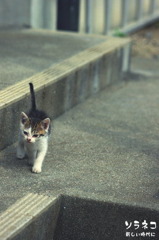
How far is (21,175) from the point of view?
6020mm

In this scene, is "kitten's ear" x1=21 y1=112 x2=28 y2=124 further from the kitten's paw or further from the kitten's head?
the kitten's paw

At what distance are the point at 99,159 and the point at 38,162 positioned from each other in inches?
26.7

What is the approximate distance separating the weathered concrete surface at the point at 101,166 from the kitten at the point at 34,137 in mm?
91

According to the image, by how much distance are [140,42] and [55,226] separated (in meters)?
7.91

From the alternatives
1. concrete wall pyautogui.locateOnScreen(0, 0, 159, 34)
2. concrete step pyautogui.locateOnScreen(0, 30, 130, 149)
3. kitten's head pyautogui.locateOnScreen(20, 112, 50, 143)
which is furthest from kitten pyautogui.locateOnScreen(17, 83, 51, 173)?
concrete wall pyautogui.locateOnScreen(0, 0, 159, 34)

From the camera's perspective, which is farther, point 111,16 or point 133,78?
point 111,16

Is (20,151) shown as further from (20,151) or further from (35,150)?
(35,150)

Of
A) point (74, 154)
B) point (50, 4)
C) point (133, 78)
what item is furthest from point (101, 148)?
point (50, 4)

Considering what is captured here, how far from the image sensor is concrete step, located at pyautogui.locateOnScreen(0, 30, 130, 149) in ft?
22.8

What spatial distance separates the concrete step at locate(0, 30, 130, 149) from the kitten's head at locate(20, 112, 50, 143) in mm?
466

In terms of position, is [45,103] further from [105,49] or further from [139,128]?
[105,49]

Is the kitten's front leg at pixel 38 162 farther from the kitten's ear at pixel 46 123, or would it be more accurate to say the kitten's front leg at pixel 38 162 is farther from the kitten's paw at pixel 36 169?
the kitten's ear at pixel 46 123

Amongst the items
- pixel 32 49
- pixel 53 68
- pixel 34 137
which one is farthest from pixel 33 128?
pixel 32 49

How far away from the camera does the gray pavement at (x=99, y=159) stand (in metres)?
5.70
